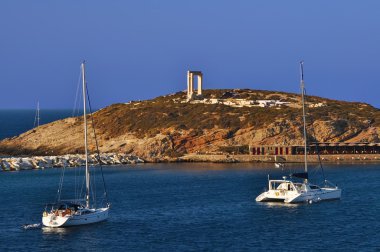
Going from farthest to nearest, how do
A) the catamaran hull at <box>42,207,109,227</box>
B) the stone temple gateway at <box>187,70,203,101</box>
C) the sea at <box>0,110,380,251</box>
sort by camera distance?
the stone temple gateway at <box>187,70,203,101</box>, the catamaran hull at <box>42,207,109,227</box>, the sea at <box>0,110,380,251</box>

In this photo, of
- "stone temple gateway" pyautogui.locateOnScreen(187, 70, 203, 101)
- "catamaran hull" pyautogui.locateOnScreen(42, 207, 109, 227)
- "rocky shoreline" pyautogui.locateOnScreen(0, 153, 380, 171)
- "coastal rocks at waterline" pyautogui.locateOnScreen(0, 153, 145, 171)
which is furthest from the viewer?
"stone temple gateway" pyautogui.locateOnScreen(187, 70, 203, 101)

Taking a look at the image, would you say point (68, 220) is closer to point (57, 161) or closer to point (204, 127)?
point (57, 161)

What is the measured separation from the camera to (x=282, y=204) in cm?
7719

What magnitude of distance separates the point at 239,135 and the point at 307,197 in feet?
195

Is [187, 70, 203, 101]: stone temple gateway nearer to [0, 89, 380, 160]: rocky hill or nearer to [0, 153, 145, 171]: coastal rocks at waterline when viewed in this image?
[0, 89, 380, 160]: rocky hill

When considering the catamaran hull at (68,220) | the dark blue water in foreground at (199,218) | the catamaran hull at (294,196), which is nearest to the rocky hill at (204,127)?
the dark blue water in foreground at (199,218)

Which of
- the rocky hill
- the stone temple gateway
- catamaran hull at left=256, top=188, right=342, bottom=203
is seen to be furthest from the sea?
the stone temple gateway

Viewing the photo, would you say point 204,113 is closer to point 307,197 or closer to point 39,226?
point 307,197

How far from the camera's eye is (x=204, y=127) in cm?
14038

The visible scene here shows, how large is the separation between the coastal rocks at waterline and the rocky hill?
441 centimetres

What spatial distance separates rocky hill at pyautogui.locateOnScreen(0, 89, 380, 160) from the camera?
440 feet

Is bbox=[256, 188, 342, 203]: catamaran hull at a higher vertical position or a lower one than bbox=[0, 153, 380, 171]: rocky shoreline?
lower

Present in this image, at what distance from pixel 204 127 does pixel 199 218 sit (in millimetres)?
71393

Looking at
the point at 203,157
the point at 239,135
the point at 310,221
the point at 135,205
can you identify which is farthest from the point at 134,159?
the point at 310,221
